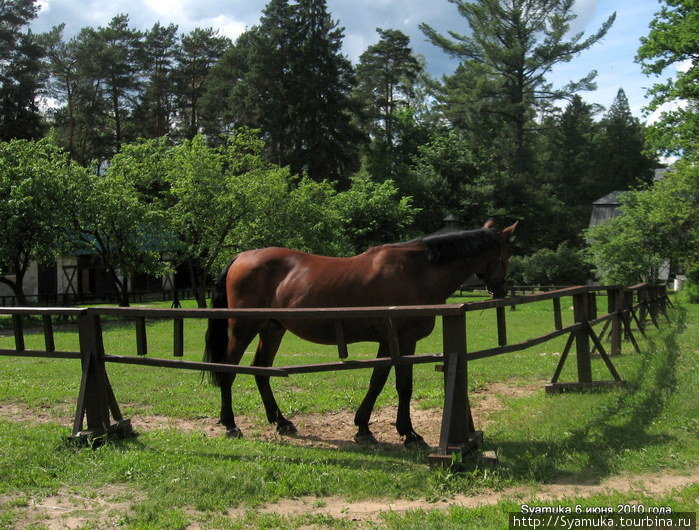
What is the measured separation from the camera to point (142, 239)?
2481 cm

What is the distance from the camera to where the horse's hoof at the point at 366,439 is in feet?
18.4

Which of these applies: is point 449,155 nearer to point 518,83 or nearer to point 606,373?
point 518,83

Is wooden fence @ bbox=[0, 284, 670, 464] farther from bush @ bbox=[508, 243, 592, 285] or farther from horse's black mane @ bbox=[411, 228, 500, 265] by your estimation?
bush @ bbox=[508, 243, 592, 285]

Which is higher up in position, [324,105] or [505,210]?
[324,105]

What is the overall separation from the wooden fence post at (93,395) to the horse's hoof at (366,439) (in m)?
2.22

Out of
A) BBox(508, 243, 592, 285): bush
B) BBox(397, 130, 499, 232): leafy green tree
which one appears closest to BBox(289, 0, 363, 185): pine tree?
BBox(397, 130, 499, 232): leafy green tree

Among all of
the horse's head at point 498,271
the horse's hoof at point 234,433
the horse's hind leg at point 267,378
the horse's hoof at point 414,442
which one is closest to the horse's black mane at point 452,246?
the horse's head at point 498,271

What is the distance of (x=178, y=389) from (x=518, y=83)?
4384 centimetres

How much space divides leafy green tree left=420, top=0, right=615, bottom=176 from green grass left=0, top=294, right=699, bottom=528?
1569 inches

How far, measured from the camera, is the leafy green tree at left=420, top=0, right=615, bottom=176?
43531 millimetres

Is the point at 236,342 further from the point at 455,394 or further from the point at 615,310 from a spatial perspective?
the point at 615,310

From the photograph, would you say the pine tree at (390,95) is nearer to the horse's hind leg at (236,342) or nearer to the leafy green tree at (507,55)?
the leafy green tree at (507,55)

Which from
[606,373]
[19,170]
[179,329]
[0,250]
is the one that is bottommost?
[606,373]

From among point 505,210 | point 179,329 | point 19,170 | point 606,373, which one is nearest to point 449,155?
point 505,210
